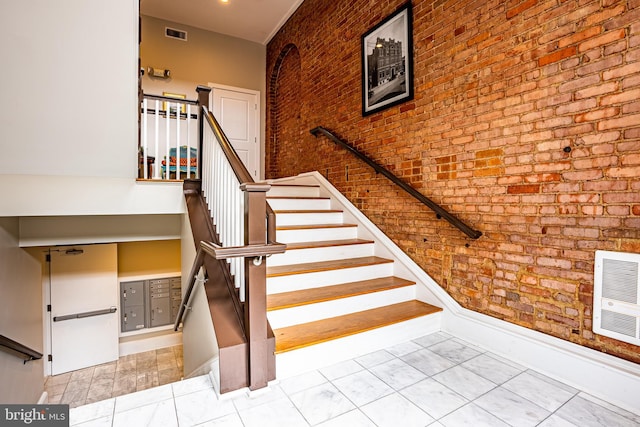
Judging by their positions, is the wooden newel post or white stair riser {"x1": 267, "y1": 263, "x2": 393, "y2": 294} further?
white stair riser {"x1": 267, "y1": 263, "x2": 393, "y2": 294}

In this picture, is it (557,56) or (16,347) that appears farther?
(16,347)

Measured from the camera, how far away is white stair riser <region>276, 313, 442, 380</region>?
199 centimetres

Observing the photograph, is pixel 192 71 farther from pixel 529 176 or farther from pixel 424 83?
pixel 529 176

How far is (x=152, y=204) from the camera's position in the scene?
3.13m

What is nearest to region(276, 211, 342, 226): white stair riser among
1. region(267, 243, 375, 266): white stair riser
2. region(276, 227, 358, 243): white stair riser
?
region(276, 227, 358, 243): white stair riser

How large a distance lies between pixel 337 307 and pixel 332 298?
9cm

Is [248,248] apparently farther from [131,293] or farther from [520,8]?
[131,293]

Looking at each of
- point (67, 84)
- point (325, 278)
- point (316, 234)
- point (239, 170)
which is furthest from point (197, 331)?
point (67, 84)

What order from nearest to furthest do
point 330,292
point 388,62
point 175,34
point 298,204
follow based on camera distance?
point 330,292 < point 388,62 < point 298,204 < point 175,34

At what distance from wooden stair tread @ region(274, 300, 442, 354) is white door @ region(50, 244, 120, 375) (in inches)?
166

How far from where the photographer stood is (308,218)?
11.9 feet

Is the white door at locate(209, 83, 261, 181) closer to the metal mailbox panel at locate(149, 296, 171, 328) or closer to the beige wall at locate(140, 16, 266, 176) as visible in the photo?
the beige wall at locate(140, 16, 266, 176)

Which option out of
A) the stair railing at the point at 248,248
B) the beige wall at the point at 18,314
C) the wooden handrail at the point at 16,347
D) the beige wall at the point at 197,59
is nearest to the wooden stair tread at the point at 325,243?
the stair railing at the point at 248,248

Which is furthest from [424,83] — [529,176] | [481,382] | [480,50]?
[481,382]
